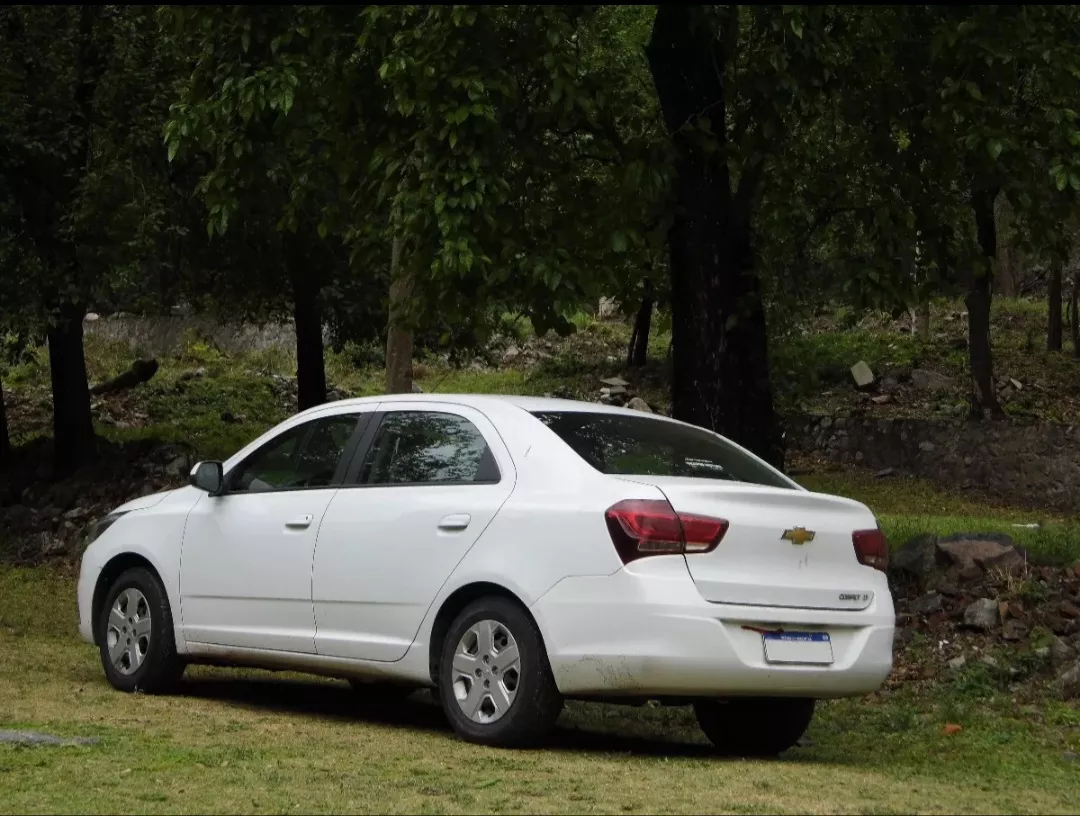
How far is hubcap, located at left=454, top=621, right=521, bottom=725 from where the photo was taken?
7.62 meters

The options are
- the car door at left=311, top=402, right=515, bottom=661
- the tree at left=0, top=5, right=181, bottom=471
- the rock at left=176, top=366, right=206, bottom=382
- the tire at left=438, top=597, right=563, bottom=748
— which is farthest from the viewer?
the rock at left=176, top=366, right=206, bottom=382

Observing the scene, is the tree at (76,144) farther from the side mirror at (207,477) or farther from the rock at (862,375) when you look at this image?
the rock at (862,375)

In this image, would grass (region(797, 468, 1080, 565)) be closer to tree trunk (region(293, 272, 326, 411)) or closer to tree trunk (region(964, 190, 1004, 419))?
tree trunk (region(964, 190, 1004, 419))

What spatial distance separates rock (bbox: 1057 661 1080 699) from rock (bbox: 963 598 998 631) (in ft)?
3.23

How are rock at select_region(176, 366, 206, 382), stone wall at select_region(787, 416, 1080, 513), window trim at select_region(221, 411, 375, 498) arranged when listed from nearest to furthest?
1. window trim at select_region(221, 411, 375, 498)
2. stone wall at select_region(787, 416, 1080, 513)
3. rock at select_region(176, 366, 206, 382)

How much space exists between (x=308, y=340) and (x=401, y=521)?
14788 millimetres

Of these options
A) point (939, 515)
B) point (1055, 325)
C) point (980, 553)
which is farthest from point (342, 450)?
point (1055, 325)

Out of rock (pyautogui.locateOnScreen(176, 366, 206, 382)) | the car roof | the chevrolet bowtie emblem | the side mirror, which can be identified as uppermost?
the car roof

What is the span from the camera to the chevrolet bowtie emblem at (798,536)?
7.57m

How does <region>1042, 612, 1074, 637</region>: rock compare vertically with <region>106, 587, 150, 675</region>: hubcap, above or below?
below

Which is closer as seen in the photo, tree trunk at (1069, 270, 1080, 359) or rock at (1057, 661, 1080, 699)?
rock at (1057, 661, 1080, 699)

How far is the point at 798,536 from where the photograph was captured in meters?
7.61

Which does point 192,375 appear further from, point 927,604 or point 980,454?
point 927,604

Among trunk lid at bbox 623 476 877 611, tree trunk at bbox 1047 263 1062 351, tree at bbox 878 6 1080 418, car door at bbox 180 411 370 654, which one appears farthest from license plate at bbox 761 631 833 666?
tree trunk at bbox 1047 263 1062 351
